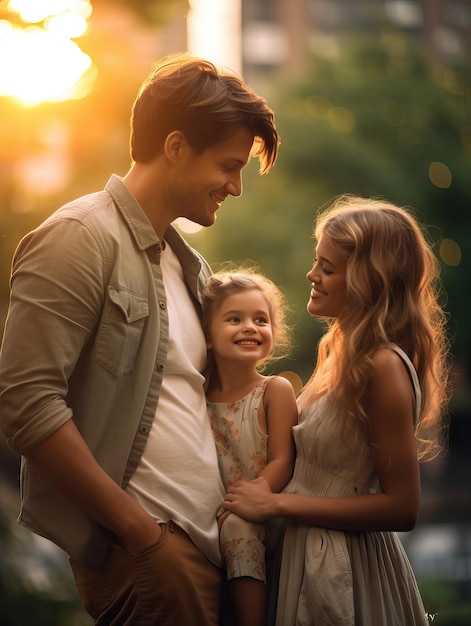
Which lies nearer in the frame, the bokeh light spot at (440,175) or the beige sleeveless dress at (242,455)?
the beige sleeveless dress at (242,455)

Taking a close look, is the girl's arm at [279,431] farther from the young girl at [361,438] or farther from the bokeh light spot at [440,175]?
the bokeh light spot at [440,175]

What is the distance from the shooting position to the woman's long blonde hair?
2.90 metres

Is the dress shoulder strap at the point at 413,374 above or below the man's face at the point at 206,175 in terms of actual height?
below

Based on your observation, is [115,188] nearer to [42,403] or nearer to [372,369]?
[42,403]

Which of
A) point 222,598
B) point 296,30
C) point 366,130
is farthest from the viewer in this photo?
point 296,30

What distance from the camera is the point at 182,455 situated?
2826 mm

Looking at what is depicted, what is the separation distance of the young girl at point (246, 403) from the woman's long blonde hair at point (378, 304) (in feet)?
0.48

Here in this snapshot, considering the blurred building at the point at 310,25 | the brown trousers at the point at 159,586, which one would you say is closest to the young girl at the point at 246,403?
the brown trousers at the point at 159,586

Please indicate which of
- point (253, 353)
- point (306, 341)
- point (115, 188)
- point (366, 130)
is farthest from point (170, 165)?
point (366, 130)

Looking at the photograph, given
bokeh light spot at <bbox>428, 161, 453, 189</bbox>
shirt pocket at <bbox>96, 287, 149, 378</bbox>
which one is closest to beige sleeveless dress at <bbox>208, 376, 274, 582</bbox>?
shirt pocket at <bbox>96, 287, 149, 378</bbox>

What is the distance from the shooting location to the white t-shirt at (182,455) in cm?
276

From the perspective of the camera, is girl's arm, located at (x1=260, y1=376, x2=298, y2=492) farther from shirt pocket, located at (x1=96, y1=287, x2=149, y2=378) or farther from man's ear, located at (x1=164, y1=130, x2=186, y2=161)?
man's ear, located at (x1=164, y1=130, x2=186, y2=161)

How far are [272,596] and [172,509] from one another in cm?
48

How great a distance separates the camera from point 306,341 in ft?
58.8
